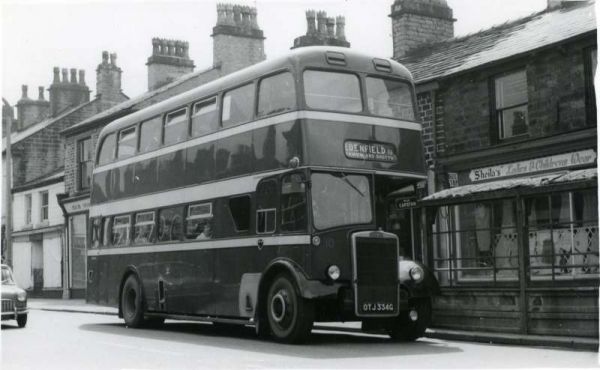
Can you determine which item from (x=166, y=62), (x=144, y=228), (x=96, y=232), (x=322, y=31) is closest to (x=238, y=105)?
(x=144, y=228)

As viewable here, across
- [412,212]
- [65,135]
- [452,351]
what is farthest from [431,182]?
[65,135]

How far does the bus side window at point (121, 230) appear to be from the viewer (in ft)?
54.4

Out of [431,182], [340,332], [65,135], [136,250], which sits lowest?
[340,332]

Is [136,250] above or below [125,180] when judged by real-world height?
below

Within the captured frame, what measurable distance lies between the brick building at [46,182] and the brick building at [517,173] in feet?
64.3

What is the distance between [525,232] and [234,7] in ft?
68.3

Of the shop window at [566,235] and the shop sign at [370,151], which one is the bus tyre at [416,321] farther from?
the shop window at [566,235]

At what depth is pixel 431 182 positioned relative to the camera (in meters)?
18.4

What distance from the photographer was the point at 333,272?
1158 cm

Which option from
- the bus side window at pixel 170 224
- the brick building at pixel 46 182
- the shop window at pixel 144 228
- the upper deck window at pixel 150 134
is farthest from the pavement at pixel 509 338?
the brick building at pixel 46 182

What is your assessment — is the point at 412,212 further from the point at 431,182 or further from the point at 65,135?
the point at 65,135

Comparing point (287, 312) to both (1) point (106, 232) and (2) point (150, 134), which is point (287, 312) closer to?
Result: (2) point (150, 134)

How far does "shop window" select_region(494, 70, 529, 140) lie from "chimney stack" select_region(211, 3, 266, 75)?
1571cm

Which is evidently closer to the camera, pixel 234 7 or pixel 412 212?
pixel 412 212
